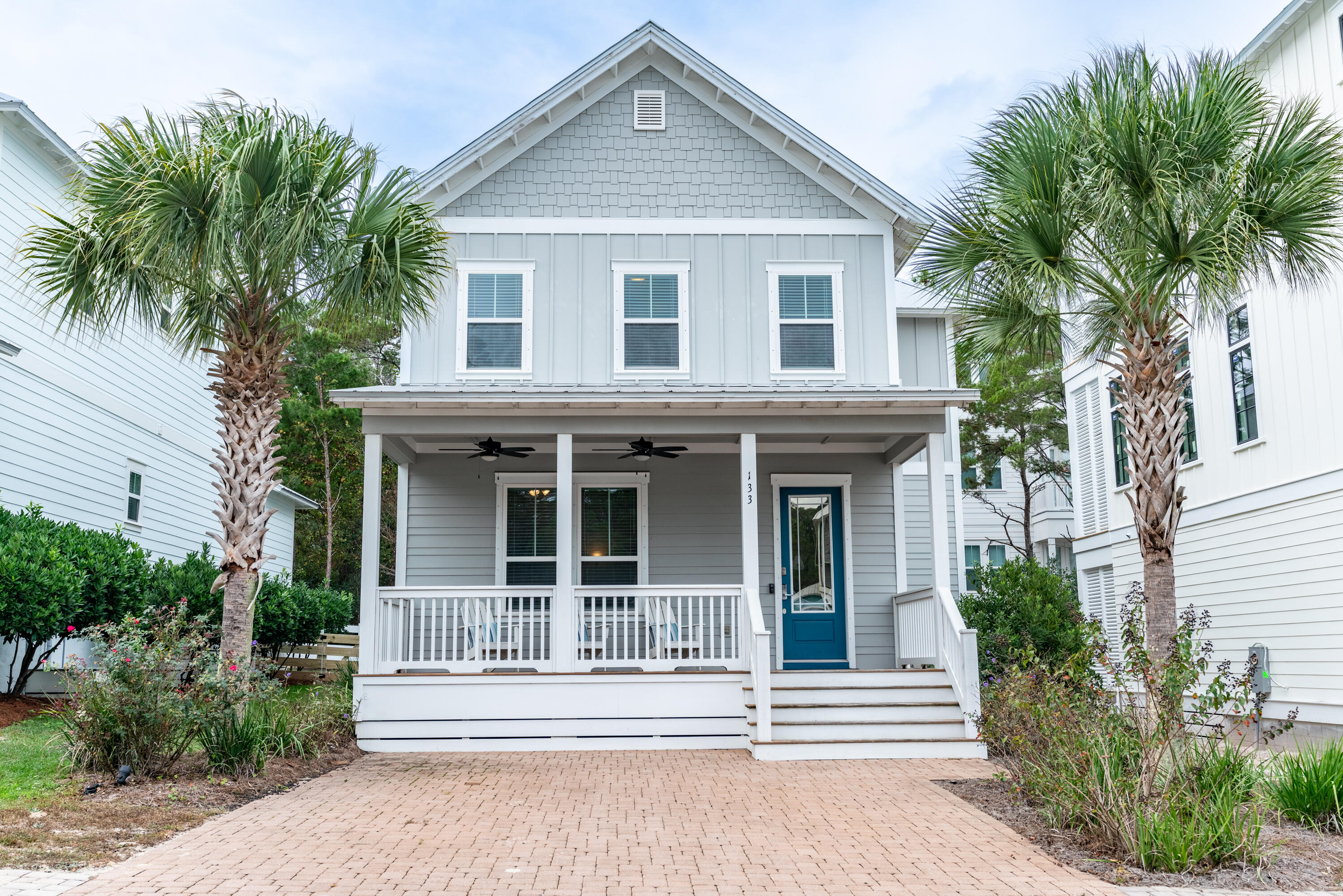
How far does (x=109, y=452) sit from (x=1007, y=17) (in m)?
16.2

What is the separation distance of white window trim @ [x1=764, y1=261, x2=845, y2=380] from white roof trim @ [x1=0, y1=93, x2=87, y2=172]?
8.40m

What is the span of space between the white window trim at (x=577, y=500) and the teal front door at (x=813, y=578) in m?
1.81

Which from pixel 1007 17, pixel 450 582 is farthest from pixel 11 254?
pixel 1007 17

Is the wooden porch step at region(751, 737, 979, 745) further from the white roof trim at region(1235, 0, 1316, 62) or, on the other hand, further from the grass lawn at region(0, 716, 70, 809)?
the white roof trim at region(1235, 0, 1316, 62)

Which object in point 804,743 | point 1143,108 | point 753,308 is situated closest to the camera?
point 1143,108

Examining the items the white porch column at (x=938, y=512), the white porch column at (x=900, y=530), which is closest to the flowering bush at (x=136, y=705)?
the white porch column at (x=938, y=512)

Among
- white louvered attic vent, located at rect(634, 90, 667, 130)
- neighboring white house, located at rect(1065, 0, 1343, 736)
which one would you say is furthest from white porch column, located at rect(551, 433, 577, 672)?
neighboring white house, located at rect(1065, 0, 1343, 736)

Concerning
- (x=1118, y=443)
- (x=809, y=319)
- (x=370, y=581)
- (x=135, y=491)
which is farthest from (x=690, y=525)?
(x=135, y=491)

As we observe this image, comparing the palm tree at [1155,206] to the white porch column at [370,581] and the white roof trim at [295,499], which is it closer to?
the white porch column at [370,581]

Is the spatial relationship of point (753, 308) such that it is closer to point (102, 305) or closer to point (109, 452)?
point (102, 305)

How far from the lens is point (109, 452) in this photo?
49.9 feet

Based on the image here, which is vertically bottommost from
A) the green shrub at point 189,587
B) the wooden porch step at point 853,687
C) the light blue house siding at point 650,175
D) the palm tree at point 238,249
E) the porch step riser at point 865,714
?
the porch step riser at point 865,714

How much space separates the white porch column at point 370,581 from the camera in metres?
10.9

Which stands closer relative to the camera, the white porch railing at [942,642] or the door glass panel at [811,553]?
the white porch railing at [942,642]
